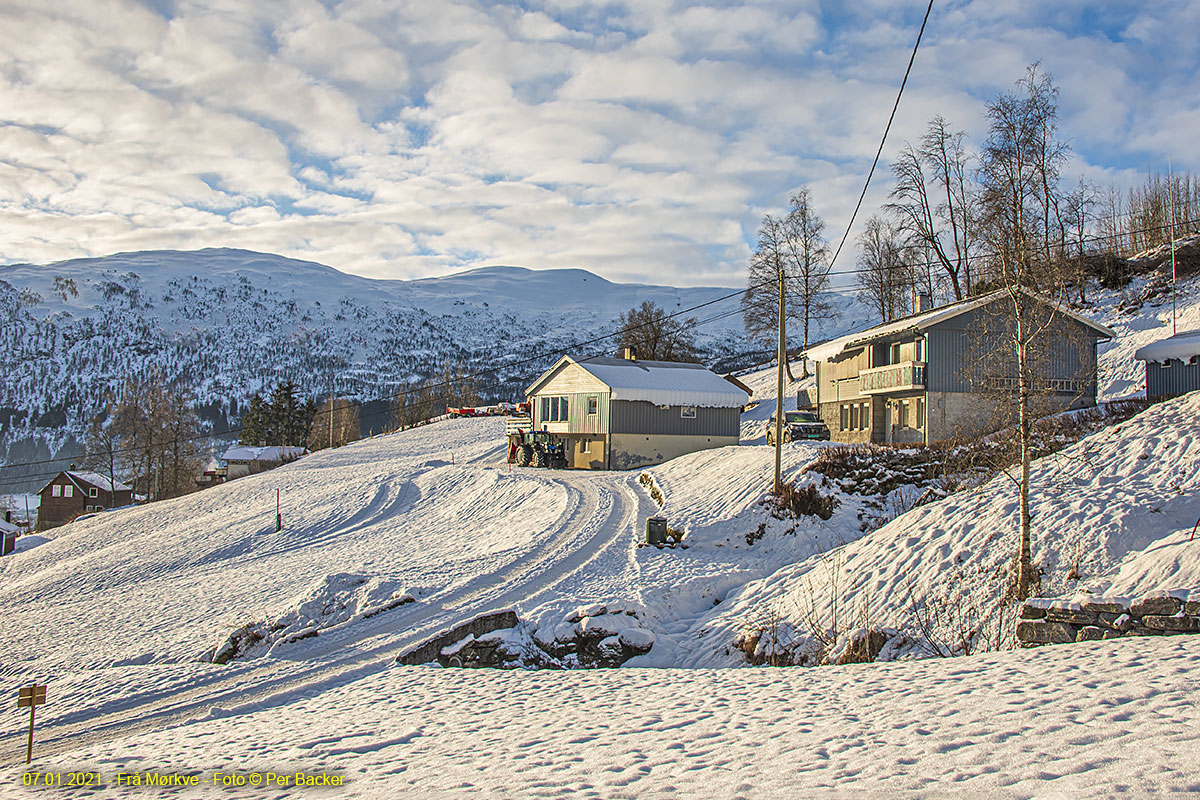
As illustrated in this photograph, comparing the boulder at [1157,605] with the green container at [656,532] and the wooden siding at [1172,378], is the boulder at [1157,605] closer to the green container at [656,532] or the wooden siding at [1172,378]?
the green container at [656,532]

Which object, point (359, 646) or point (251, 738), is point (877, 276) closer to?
point (359, 646)

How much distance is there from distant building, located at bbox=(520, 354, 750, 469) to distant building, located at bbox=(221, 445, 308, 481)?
4210 centimetres

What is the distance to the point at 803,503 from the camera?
21.6 meters

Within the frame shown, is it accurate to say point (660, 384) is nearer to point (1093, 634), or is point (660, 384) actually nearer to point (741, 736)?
point (1093, 634)

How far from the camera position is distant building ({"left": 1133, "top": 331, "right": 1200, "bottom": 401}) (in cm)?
2591

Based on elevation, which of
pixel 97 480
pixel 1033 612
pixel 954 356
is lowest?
pixel 97 480

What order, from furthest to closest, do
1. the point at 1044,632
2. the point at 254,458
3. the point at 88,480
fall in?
the point at 254,458
the point at 88,480
the point at 1044,632

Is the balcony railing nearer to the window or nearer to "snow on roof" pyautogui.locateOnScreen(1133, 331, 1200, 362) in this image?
"snow on roof" pyautogui.locateOnScreen(1133, 331, 1200, 362)

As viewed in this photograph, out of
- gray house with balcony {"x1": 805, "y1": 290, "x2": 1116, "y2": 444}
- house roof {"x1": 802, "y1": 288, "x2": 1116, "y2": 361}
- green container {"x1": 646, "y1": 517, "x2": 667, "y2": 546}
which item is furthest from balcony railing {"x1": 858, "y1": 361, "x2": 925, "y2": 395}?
green container {"x1": 646, "y1": 517, "x2": 667, "y2": 546}

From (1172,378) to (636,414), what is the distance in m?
23.2

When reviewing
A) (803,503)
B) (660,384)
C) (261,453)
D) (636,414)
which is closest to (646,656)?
(803,503)

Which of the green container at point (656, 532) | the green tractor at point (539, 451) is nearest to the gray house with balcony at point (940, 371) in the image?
the green container at point (656, 532)

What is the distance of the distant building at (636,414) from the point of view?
130 feet

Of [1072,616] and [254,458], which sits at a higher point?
[1072,616]
